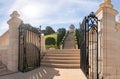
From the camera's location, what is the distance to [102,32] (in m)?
7.09

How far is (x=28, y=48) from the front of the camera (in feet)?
36.1

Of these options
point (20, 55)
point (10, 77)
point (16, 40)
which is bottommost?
point (10, 77)

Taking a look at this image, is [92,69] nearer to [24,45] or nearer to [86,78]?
[86,78]

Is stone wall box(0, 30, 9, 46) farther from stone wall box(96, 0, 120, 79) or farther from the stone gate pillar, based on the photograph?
stone wall box(96, 0, 120, 79)

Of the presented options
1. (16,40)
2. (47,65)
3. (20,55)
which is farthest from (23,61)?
(47,65)

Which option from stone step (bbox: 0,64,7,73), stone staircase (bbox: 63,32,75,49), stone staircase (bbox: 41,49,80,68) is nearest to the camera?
stone step (bbox: 0,64,7,73)

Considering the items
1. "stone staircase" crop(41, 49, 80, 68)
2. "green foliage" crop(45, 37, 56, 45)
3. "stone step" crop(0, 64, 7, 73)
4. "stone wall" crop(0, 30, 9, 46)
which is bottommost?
"stone step" crop(0, 64, 7, 73)

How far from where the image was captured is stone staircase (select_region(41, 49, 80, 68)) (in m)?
10.9

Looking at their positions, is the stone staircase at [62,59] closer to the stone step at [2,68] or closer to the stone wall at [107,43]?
the stone step at [2,68]

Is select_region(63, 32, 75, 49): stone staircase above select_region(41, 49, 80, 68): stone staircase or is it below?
above

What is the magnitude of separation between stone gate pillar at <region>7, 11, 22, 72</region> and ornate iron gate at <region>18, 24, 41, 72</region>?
0.22 m

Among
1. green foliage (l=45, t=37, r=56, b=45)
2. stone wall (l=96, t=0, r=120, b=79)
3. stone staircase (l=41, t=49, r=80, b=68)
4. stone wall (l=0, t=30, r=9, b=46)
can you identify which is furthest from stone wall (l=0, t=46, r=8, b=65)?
green foliage (l=45, t=37, r=56, b=45)

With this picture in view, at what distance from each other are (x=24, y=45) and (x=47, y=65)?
2096mm

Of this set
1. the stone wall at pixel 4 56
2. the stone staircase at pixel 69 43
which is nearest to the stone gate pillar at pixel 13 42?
the stone wall at pixel 4 56
